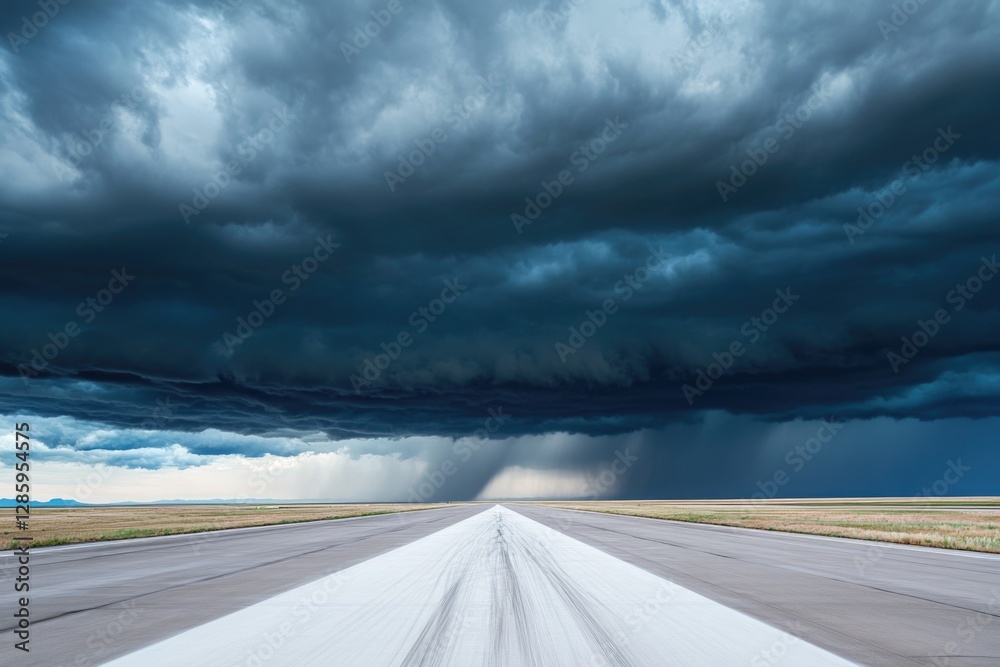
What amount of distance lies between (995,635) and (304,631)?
8.70 m

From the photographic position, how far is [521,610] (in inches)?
385

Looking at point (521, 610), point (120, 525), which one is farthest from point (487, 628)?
point (120, 525)

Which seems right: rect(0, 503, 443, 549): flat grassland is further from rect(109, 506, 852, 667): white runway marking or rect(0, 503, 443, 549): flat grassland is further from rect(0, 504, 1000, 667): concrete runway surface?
rect(109, 506, 852, 667): white runway marking

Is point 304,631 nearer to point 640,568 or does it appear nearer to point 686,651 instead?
point 686,651

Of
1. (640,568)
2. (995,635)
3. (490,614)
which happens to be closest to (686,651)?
(490,614)

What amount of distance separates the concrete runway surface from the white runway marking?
34mm

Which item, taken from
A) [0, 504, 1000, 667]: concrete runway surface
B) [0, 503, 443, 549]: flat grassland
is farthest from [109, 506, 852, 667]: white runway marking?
[0, 503, 443, 549]: flat grassland

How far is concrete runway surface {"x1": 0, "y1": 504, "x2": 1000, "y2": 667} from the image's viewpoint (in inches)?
286

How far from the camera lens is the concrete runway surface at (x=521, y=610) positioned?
7258mm

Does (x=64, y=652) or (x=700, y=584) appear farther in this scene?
(x=700, y=584)

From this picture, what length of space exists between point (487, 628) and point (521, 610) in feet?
4.72

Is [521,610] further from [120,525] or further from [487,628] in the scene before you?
[120,525]

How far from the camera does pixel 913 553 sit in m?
20.7

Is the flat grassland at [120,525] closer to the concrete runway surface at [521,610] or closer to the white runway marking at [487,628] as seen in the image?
the concrete runway surface at [521,610]
